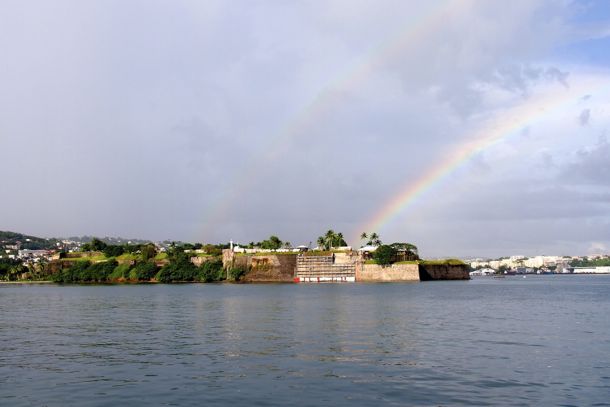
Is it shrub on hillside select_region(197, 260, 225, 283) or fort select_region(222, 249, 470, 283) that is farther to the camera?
shrub on hillside select_region(197, 260, 225, 283)

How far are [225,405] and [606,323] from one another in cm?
4025

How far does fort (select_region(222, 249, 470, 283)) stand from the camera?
584 ft

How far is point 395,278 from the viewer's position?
177250 mm

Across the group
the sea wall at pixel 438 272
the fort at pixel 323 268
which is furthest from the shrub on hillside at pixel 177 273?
the sea wall at pixel 438 272

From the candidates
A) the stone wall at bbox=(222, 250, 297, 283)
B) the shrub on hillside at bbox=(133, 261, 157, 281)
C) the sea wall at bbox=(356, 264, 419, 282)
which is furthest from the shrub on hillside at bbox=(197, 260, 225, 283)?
the sea wall at bbox=(356, 264, 419, 282)

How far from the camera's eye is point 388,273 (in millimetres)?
178125

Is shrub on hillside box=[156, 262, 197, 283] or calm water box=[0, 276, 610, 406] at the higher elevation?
shrub on hillside box=[156, 262, 197, 283]

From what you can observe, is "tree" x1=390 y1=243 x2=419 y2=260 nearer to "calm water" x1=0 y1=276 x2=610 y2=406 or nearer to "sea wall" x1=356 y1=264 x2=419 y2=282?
"sea wall" x1=356 y1=264 x2=419 y2=282

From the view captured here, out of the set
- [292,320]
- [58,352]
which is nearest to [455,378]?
[58,352]

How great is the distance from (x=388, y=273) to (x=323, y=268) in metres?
19.3

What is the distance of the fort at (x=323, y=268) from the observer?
178000 mm

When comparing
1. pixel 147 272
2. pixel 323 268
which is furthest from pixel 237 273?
pixel 147 272

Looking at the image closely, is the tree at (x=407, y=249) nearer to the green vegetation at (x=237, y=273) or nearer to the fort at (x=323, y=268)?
the fort at (x=323, y=268)

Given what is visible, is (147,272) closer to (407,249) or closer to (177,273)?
(177,273)
